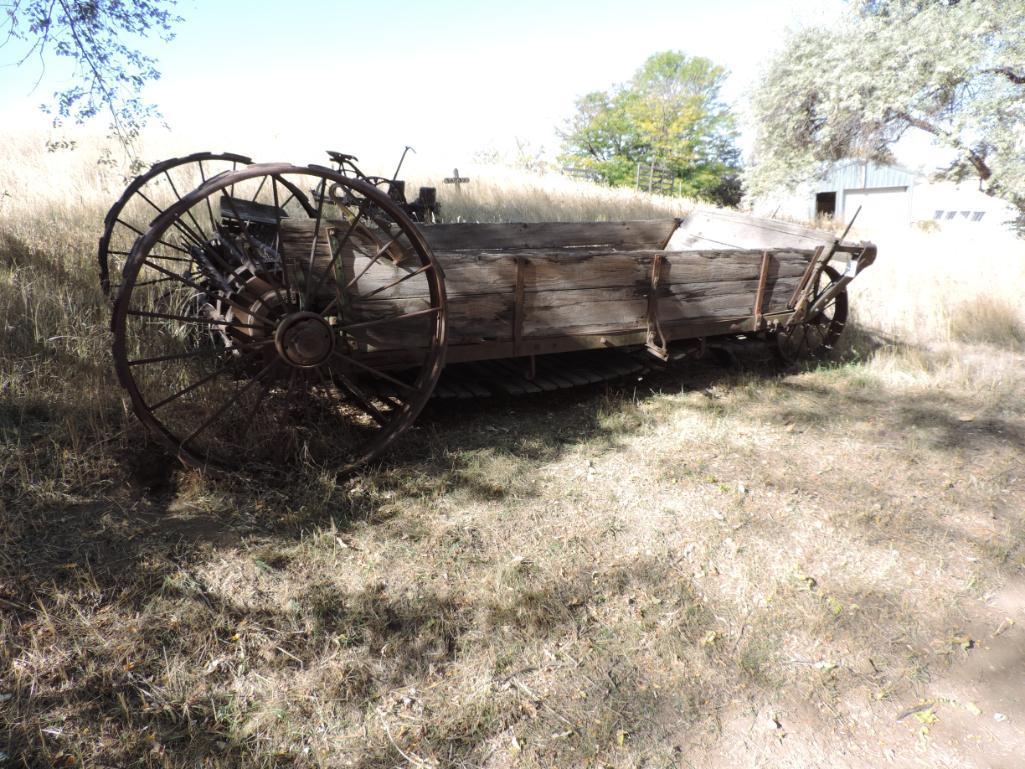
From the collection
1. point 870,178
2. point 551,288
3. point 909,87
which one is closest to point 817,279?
point 551,288

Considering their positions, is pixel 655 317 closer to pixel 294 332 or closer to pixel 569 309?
pixel 569 309

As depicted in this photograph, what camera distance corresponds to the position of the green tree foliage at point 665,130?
31750 millimetres

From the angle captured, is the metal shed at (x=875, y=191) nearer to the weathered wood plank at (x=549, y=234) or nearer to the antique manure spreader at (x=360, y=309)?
the weathered wood plank at (x=549, y=234)

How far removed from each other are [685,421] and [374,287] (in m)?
2.29

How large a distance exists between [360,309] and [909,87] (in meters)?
13.2

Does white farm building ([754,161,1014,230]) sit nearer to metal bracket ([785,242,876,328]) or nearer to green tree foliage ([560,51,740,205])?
green tree foliage ([560,51,740,205])

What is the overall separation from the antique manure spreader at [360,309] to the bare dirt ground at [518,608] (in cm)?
41

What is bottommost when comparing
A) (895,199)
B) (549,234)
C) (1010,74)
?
(549,234)

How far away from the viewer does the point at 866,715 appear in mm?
2211

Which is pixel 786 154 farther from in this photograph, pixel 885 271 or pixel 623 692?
pixel 623 692

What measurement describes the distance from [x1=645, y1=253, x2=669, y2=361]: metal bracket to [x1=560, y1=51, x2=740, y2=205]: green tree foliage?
29154 millimetres

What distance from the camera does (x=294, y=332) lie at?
3.04 meters

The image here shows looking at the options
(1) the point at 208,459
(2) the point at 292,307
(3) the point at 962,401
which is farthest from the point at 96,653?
(3) the point at 962,401

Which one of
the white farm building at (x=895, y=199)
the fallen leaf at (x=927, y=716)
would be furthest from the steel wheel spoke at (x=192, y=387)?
the white farm building at (x=895, y=199)
